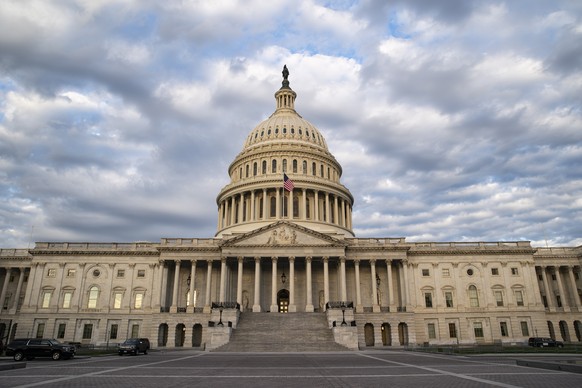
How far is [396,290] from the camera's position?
2562 inches

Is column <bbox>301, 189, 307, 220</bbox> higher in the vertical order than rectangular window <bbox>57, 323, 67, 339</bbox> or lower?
higher

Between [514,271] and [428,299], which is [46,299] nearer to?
[428,299]

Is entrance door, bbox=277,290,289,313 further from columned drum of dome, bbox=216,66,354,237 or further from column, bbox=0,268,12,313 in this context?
column, bbox=0,268,12,313

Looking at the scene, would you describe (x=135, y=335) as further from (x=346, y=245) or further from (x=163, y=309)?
(x=346, y=245)

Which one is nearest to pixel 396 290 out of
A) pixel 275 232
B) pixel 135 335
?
pixel 275 232

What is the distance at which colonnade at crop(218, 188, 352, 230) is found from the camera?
76875mm

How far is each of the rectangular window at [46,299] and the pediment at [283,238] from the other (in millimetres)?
28582

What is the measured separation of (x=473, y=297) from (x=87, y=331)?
191 feet

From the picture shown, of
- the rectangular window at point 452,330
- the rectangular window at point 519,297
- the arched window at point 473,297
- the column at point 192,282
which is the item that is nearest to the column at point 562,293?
the rectangular window at point 519,297

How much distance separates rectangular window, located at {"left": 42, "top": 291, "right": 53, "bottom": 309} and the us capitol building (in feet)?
0.50

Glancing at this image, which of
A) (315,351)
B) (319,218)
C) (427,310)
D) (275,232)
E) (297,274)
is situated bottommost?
(315,351)

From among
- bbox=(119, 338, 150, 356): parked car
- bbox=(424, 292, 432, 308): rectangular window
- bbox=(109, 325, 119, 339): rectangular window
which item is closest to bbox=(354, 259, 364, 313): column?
bbox=(424, 292, 432, 308): rectangular window

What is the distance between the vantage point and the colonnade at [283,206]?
3027 inches

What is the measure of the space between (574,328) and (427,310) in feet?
80.9
